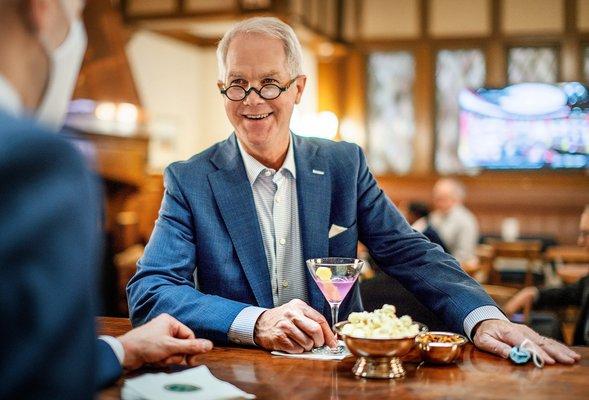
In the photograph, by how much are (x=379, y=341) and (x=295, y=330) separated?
29 centimetres

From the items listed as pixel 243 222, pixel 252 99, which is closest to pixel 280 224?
pixel 243 222

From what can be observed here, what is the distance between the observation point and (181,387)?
1479 millimetres

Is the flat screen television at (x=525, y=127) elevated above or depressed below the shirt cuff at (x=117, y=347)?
above

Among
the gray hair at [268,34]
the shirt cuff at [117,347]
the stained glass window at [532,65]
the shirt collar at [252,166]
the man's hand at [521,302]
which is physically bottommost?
the man's hand at [521,302]

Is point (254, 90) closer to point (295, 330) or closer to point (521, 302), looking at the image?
point (295, 330)

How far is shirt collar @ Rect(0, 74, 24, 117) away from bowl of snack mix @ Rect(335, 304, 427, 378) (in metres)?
0.99

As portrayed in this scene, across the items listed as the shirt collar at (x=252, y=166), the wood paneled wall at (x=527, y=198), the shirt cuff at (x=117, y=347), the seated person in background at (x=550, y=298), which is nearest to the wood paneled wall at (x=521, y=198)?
the wood paneled wall at (x=527, y=198)

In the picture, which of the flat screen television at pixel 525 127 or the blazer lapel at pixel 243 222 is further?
the flat screen television at pixel 525 127

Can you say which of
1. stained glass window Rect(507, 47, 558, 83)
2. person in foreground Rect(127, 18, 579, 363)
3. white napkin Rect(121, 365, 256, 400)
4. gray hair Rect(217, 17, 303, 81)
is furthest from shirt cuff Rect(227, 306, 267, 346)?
stained glass window Rect(507, 47, 558, 83)

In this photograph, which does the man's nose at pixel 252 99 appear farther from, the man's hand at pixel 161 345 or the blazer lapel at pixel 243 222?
the man's hand at pixel 161 345

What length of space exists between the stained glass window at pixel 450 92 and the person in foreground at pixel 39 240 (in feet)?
31.5

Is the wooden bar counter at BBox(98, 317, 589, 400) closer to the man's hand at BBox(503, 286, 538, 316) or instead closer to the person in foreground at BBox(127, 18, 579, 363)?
the person in foreground at BBox(127, 18, 579, 363)

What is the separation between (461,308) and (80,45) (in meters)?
1.43

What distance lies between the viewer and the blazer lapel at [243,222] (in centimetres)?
220
